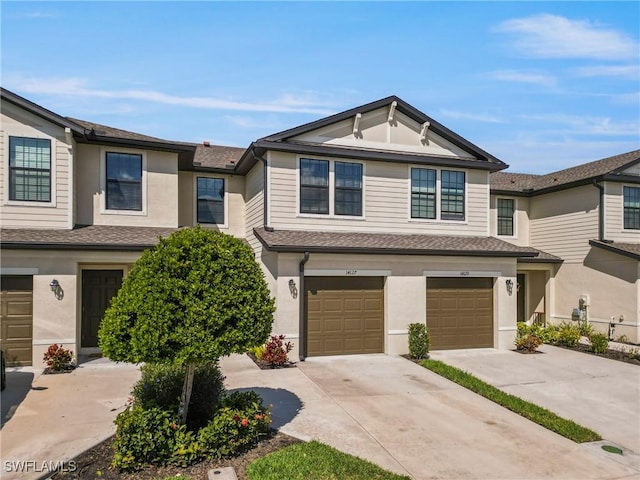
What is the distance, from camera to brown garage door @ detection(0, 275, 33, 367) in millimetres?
10914

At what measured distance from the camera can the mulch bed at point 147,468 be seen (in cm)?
538

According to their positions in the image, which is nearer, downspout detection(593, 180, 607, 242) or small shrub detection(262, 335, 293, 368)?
small shrub detection(262, 335, 293, 368)

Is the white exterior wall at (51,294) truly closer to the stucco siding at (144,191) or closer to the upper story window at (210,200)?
the stucco siding at (144,191)

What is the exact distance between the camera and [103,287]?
42.1 ft

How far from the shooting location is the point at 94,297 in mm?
12734

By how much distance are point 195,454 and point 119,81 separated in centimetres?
963

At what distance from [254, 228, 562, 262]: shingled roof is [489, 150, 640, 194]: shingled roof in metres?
5.54

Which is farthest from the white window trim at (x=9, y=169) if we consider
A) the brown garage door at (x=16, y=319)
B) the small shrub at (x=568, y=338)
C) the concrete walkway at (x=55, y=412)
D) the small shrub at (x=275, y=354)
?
the small shrub at (x=568, y=338)

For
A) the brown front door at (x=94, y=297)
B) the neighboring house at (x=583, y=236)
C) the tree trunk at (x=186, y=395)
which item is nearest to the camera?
the tree trunk at (x=186, y=395)

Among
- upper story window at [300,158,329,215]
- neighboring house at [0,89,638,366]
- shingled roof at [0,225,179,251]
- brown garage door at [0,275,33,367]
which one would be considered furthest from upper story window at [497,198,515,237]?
brown garage door at [0,275,33,367]

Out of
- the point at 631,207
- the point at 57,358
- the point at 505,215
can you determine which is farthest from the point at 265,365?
the point at 631,207

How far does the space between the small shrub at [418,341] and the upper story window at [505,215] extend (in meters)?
8.89

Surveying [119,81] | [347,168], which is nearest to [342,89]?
[347,168]

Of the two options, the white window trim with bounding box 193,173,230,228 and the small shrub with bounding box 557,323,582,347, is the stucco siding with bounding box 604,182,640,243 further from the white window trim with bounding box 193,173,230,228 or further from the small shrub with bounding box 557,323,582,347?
the white window trim with bounding box 193,173,230,228
